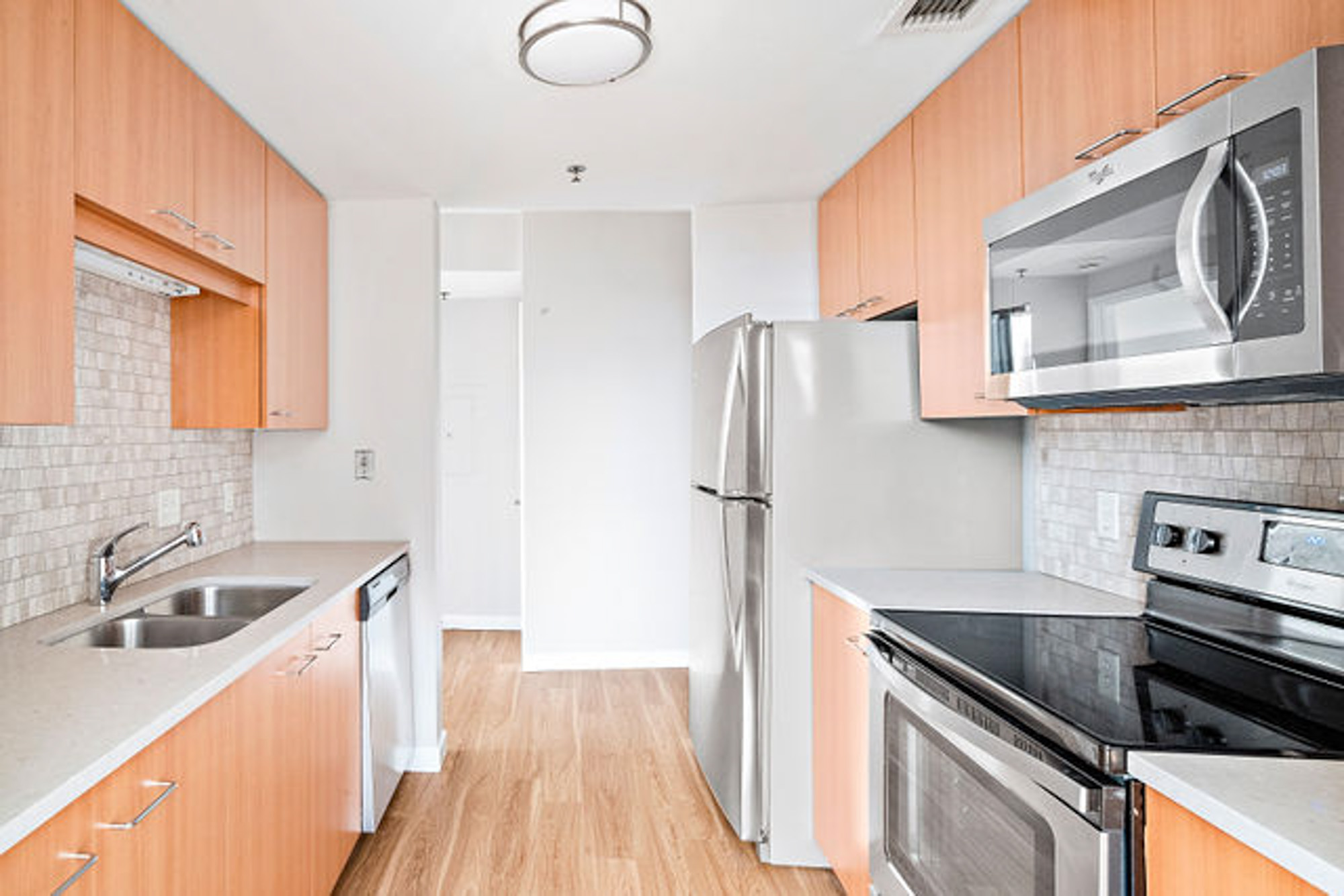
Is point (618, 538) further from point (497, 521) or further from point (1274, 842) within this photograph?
point (1274, 842)

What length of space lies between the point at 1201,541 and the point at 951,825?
2.50 feet

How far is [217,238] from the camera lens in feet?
6.79

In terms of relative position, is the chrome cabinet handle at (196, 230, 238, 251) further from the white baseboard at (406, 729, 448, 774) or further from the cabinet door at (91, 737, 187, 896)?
the white baseboard at (406, 729, 448, 774)

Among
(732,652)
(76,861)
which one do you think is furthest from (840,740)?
(76,861)

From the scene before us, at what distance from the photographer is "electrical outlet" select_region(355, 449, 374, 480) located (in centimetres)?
304

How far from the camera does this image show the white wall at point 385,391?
304 cm

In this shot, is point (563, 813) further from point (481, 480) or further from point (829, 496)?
point (481, 480)

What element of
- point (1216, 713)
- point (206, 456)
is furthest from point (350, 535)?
point (1216, 713)

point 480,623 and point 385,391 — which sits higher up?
point 385,391

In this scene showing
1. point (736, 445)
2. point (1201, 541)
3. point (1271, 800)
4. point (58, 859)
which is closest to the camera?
point (1271, 800)

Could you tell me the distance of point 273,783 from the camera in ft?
5.53

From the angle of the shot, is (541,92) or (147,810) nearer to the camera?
(147,810)

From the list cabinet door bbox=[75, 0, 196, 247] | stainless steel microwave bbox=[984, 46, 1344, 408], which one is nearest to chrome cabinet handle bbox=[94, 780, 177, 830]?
cabinet door bbox=[75, 0, 196, 247]

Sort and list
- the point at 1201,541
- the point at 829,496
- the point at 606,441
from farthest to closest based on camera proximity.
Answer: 1. the point at 606,441
2. the point at 829,496
3. the point at 1201,541
